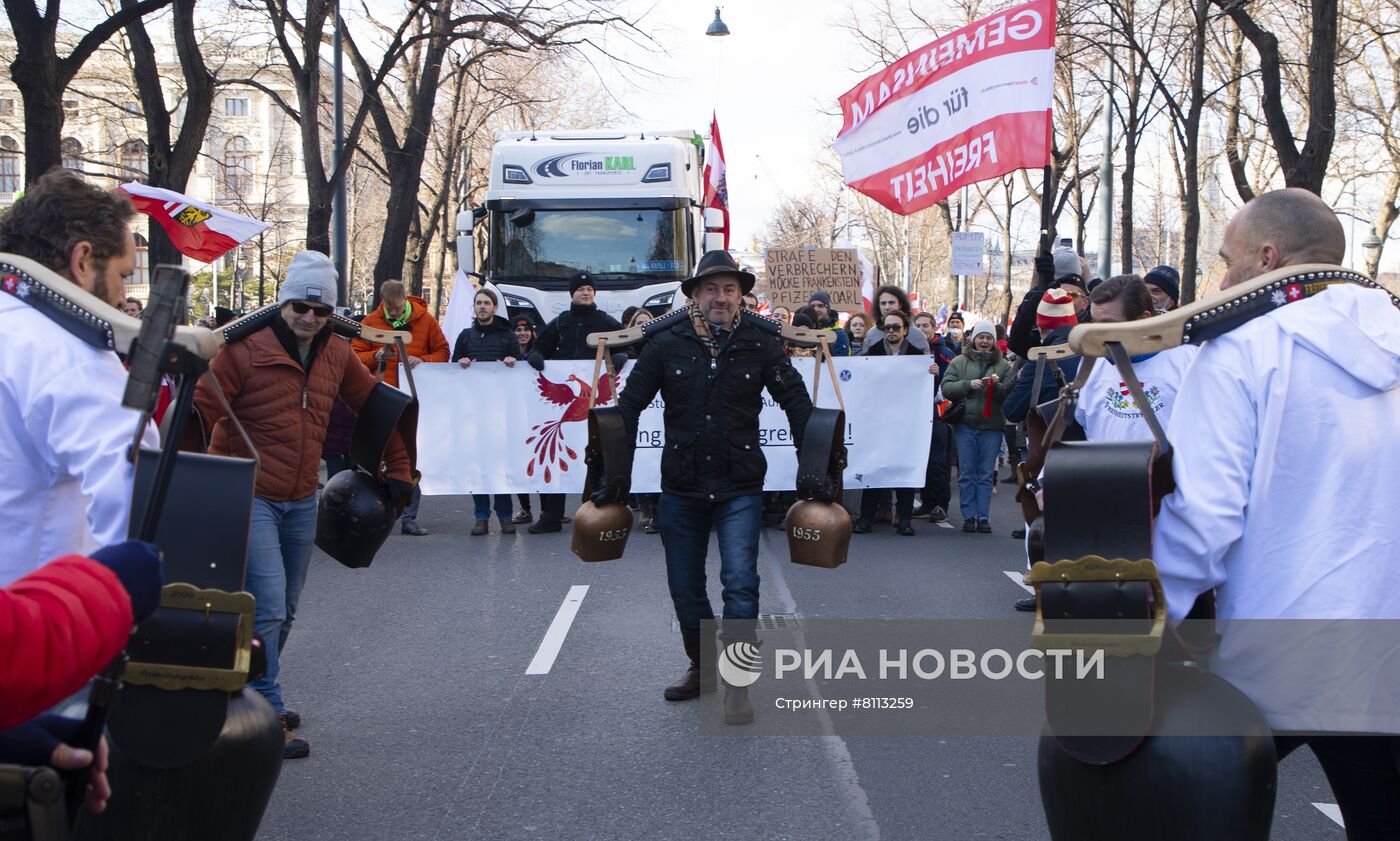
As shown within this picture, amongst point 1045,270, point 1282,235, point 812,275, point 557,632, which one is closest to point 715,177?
point 812,275

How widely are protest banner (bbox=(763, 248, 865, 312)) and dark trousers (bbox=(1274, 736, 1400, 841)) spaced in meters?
16.7

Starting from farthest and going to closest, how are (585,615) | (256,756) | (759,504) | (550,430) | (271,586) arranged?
(550,430) → (585,615) → (759,504) → (271,586) → (256,756)

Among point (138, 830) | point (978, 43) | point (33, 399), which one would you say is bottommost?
point (138, 830)

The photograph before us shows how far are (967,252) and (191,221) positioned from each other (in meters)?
18.5

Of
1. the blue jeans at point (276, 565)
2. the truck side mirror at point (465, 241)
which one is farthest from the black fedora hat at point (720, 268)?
the truck side mirror at point (465, 241)

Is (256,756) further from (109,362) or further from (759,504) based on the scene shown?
(759,504)

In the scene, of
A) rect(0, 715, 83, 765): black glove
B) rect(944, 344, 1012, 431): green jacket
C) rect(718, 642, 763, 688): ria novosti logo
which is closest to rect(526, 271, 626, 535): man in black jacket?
rect(944, 344, 1012, 431): green jacket

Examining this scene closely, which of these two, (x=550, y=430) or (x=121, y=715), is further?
(x=550, y=430)

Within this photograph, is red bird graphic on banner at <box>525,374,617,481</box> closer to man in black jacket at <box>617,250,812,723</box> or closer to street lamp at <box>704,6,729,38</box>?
man in black jacket at <box>617,250,812,723</box>

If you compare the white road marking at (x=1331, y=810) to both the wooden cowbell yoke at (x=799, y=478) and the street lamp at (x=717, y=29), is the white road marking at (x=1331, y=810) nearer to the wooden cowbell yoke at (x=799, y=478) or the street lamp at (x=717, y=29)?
the wooden cowbell yoke at (x=799, y=478)

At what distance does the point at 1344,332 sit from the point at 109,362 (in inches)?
91.8

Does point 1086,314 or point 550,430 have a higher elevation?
point 1086,314

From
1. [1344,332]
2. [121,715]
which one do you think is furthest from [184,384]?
[1344,332]

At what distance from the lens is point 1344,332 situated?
8.58 ft
